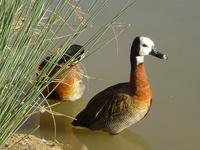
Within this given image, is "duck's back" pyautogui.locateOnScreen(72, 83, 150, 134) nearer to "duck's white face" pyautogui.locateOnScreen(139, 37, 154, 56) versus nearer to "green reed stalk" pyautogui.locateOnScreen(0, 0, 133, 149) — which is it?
"duck's white face" pyautogui.locateOnScreen(139, 37, 154, 56)

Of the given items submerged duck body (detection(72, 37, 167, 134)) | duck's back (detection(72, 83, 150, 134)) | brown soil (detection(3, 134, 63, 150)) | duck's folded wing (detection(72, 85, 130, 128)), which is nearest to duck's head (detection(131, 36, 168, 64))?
submerged duck body (detection(72, 37, 167, 134))

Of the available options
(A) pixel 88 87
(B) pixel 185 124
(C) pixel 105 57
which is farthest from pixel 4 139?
(C) pixel 105 57

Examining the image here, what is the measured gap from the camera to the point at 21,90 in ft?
7.63

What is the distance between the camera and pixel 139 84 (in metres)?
5.33

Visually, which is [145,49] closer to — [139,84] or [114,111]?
[139,84]

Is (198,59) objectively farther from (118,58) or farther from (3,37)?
(3,37)

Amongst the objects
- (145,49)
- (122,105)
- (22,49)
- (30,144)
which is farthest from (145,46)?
(22,49)

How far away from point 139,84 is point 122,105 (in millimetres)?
290

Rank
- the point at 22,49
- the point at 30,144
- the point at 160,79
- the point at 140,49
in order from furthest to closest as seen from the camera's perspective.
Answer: the point at 160,79, the point at 140,49, the point at 30,144, the point at 22,49

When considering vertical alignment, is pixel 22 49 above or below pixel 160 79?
above

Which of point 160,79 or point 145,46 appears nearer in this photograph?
point 145,46

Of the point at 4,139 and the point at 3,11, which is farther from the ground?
the point at 3,11

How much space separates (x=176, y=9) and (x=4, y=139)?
5.36 m

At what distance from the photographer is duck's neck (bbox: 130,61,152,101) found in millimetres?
5266
